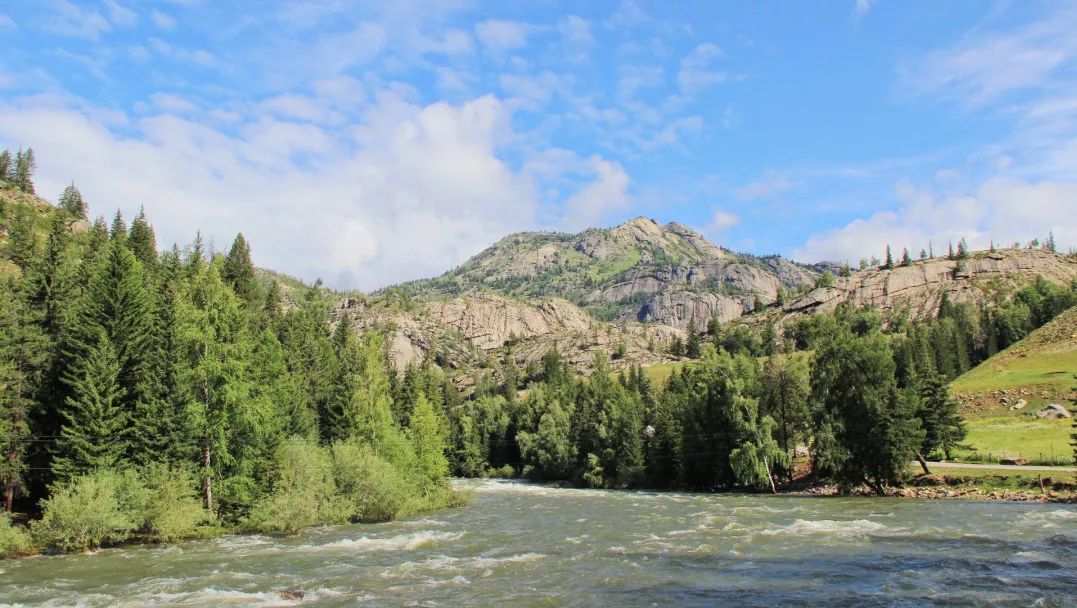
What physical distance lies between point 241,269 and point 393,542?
3762 inches

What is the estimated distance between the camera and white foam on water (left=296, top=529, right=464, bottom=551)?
124 ft

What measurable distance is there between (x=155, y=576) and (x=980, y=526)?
45.7 m

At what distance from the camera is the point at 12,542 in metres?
34.9

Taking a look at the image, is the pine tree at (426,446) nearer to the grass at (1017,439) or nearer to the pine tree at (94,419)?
the pine tree at (94,419)

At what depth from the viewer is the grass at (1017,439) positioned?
6400cm

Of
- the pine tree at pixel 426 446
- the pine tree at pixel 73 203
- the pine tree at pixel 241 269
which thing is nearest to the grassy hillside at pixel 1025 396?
the pine tree at pixel 426 446

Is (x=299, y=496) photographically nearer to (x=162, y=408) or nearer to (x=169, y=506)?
(x=169, y=506)

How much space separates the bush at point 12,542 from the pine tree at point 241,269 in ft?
241

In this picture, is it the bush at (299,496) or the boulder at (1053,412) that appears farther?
the boulder at (1053,412)

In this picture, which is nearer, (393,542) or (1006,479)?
(393,542)

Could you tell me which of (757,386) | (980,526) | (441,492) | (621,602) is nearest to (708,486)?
(757,386)

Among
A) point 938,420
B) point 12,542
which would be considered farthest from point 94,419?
point 938,420

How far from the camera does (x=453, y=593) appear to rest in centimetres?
2617

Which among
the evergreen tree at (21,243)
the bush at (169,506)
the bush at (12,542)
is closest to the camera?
the bush at (12,542)
